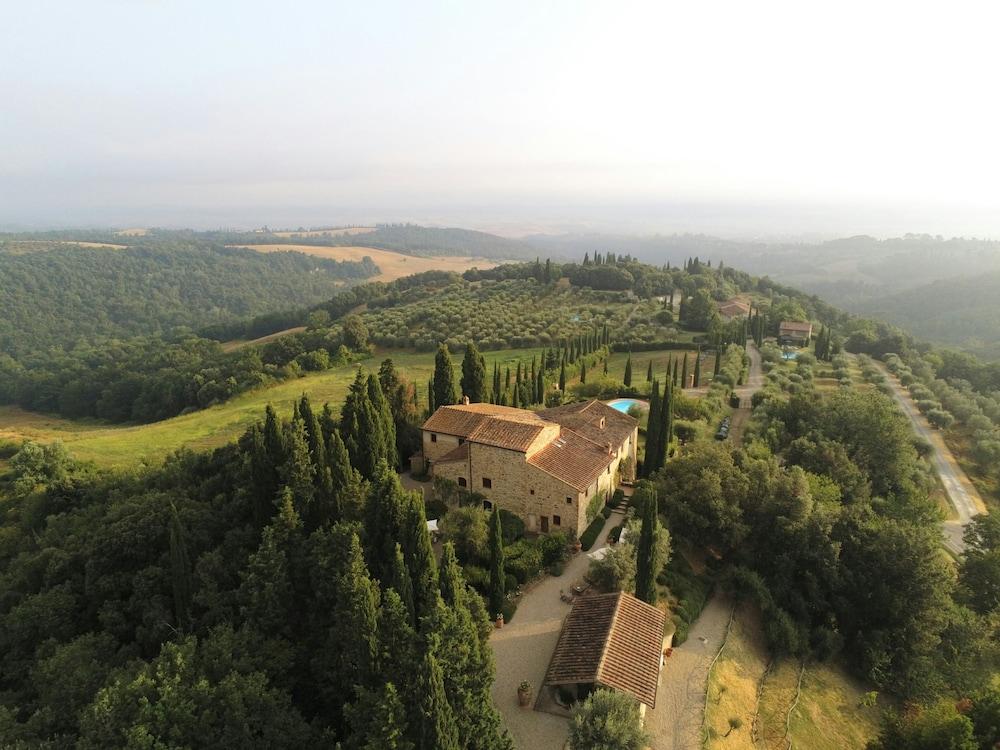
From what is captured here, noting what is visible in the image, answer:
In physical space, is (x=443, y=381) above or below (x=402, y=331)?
above

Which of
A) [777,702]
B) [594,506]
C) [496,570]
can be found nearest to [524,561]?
[496,570]

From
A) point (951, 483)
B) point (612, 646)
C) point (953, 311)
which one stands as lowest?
point (953, 311)

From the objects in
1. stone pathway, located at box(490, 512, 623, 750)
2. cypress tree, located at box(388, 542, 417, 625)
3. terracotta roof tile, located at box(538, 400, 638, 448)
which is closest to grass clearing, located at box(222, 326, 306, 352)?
terracotta roof tile, located at box(538, 400, 638, 448)

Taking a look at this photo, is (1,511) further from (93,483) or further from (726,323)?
(726,323)

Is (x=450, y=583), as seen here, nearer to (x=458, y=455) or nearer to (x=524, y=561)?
(x=524, y=561)

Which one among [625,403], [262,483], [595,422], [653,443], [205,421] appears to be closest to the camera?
[262,483]

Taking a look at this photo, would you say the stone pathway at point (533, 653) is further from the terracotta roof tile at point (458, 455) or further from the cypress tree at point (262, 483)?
the cypress tree at point (262, 483)

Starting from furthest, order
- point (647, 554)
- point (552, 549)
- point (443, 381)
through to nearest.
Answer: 1. point (443, 381)
2. point (552, 549)
3. point (647, 554)
